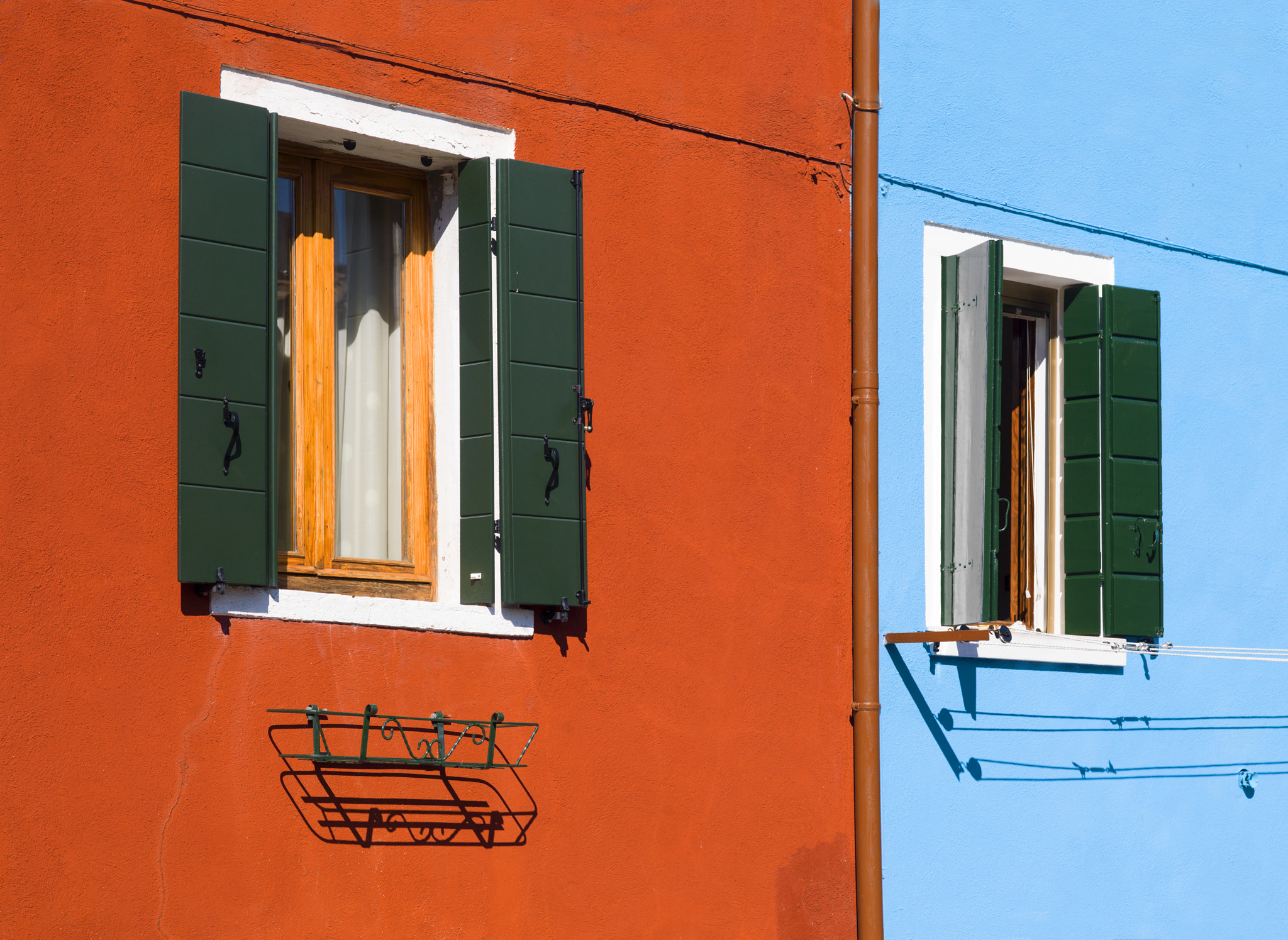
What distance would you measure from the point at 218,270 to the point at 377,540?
1.09 meters

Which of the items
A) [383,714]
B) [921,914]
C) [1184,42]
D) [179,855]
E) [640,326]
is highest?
[1184,42]

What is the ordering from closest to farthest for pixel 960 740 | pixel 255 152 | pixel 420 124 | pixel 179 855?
1. pixel 179 855
2. pixel 255 152
3. pixel 420 124
4. pixel 960 740

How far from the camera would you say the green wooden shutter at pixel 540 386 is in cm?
586

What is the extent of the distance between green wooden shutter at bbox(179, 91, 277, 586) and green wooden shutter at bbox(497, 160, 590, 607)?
2.67ft

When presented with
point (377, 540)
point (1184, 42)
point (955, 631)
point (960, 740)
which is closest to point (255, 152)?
point (377, 540)

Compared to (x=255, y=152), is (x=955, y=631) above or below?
below

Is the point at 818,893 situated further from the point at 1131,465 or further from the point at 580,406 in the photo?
the point at 1131,465

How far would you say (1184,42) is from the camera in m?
8.00

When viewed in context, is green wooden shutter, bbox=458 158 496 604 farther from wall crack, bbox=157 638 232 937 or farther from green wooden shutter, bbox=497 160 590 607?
wall crack, bbox=157 638 232 937

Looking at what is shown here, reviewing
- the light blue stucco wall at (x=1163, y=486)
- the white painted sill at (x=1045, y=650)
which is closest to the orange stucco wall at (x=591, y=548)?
the light blue stucco wall at (x=1163, y=486)

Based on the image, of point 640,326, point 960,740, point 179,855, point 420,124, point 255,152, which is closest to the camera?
point 179,855

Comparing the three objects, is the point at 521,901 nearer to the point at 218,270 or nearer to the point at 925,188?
the point at 218,270

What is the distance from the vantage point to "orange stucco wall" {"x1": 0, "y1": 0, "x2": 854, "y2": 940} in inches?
200

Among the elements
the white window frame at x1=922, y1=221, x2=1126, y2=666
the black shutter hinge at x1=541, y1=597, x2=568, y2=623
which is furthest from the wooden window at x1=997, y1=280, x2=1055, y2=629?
the black shutter hinge at x1=541, y1=597, x2=568, y2=623
